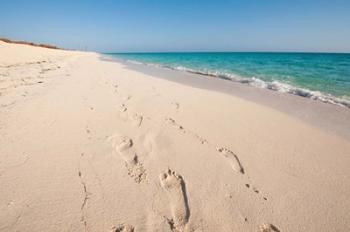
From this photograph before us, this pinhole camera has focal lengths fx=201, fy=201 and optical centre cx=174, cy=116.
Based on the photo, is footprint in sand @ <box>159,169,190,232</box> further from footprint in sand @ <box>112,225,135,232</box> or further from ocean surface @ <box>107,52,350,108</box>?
ocean surface @ <box>107,52,350,108</box>

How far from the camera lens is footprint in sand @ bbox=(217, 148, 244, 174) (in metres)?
2.23

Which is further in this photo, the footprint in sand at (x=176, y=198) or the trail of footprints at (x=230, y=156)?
the trail of footprints at (x=230, y=156)

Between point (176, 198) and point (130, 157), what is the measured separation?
0.81 metres

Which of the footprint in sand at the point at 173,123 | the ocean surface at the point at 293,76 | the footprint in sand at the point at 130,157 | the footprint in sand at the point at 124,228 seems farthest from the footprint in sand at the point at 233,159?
the ocean surface at the point at 293,76

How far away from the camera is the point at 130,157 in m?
2.32

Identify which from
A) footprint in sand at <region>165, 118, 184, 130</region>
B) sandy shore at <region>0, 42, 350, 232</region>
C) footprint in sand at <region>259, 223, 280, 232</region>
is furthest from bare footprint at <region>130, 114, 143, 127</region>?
footprint in sand at <region>259, 223, 280, 232</region>

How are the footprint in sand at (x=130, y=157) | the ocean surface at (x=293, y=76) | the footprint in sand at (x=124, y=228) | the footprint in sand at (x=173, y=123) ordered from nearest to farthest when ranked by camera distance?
the footprint in sand at (x=124, y=228)
the footprint in sand at (x=130, y=157)
the footprint in sand at (x=173, y=123)
the ocean surface at (x=293, y=76)

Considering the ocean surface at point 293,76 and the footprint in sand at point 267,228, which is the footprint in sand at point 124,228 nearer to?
the footprint in sand at point 267,228

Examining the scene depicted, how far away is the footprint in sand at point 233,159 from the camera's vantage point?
2.23 m

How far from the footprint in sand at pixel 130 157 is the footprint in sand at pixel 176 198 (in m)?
0.22

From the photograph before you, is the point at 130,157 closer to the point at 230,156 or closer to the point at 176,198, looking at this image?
the point at 176,198

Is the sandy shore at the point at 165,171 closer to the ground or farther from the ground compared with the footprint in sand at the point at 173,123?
farther from the ground

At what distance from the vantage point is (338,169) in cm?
234

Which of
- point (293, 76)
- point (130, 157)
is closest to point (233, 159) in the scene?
point (130, 157)
